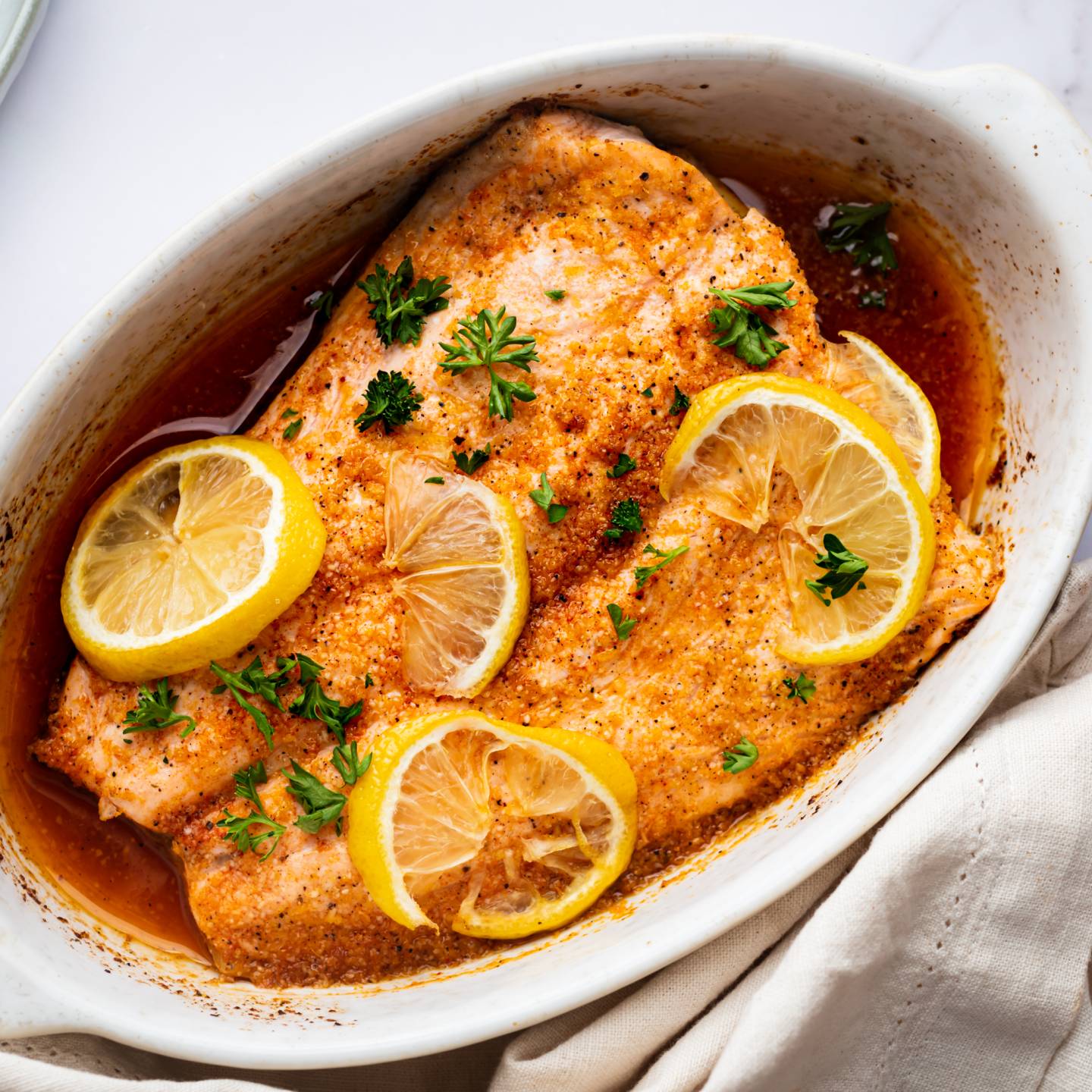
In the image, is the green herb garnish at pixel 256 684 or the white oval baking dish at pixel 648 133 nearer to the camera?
the white oval baking dish at pixel 648 133

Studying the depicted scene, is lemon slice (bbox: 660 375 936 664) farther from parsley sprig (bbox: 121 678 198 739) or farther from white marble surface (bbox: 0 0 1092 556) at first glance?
parsley sprig (bbox: 121 678 198 739)

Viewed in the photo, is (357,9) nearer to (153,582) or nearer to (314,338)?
(314,338)

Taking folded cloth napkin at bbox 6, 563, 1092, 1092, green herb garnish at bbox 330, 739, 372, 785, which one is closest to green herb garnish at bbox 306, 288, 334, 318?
green herb garnish at bbox 330, 739, 372, 785

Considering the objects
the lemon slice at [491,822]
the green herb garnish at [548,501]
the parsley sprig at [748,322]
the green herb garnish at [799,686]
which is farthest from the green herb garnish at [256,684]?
the parsley sprig at [748,322]

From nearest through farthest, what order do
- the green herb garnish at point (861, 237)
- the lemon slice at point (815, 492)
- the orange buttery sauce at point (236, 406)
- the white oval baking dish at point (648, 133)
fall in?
the white oval baking dish at point (648, 133), the lemon slice at point (815, 492), the orange buttery sauce at point (236, 406), the green herb garnish at point (861, 237)

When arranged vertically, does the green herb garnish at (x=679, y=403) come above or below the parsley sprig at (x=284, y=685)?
above

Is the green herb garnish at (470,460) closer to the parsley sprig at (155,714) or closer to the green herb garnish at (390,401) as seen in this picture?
the green herb garnish at (390,401)
